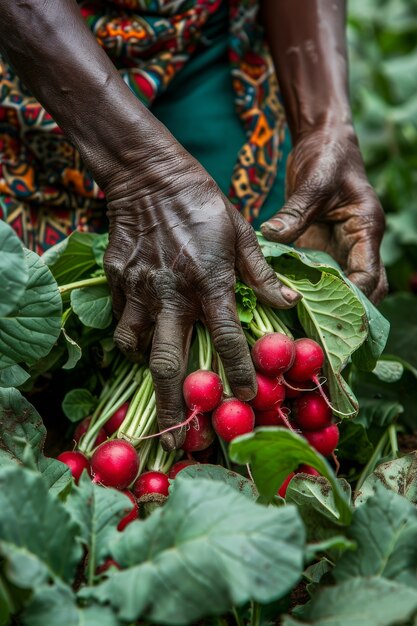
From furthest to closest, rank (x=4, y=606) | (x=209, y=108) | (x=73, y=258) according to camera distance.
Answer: (x=209, y=108), (x=73, y=258), (x=4, y=606)

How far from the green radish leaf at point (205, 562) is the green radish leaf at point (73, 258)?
839 mm

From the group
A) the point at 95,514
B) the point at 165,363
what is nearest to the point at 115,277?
the point at 165,363

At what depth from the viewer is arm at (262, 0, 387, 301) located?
1.71m

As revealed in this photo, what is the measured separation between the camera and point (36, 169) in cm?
191

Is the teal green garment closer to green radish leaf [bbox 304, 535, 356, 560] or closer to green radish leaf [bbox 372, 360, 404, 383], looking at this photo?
green radish leaf [bbox 372, 360, 404, 383]

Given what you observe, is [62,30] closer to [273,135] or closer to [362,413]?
[273,135]

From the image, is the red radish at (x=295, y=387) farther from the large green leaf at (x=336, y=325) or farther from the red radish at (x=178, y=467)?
the red radish at (x=178, y=467)

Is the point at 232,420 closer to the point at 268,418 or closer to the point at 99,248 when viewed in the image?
the point at 268,418

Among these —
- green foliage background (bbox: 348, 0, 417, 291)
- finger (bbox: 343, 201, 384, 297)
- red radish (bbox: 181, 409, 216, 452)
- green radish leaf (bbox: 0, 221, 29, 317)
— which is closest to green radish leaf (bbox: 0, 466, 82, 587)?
green radish leaf (bbox: 0, 221, 29, 317)

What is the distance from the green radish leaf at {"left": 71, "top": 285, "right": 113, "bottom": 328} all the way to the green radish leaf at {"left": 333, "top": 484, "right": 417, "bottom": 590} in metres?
0.71

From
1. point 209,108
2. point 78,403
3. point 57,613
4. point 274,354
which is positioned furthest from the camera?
point 209,108

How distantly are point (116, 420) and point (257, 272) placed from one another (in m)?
0.44

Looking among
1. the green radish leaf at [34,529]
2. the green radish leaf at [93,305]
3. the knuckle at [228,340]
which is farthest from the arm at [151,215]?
the green radish leaf at [34,529]

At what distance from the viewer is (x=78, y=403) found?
1.61 metres
